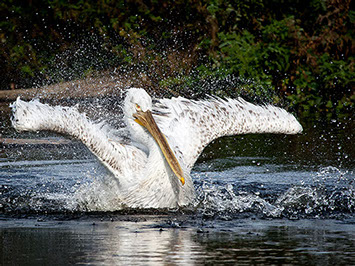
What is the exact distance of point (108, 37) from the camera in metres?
16.6

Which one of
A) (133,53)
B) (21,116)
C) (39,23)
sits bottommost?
(21,116)

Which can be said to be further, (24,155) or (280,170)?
(24,155)

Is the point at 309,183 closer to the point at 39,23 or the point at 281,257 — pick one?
the point at 281,257

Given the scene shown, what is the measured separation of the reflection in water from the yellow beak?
769 mm

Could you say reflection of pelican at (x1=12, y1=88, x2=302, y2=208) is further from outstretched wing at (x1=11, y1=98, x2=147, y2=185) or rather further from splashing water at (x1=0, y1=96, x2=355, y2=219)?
splashing water at (x1=0, y1=96, x2=355, y2=219)

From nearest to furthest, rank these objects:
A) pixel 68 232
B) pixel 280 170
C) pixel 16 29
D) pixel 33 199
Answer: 1. pixel 68 232
2. pixel 33 199
3. pixel 280 170
4. pixel 16 29

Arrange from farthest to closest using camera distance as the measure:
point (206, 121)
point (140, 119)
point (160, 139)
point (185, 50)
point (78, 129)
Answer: point (185, 50) < point (206, 121) < point (140, 119) < point (160, 139) < point (78, 129)

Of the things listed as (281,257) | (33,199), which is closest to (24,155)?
(33,199)

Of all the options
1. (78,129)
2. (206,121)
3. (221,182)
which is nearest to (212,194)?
(221,182)

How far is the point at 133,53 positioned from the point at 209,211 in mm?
9631

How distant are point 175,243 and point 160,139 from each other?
1.91m

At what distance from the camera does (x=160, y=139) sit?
700cm

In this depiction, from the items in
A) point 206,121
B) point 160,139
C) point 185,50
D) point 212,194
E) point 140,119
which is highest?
point 185,50

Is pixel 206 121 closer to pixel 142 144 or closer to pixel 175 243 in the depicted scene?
pixel 142 144
